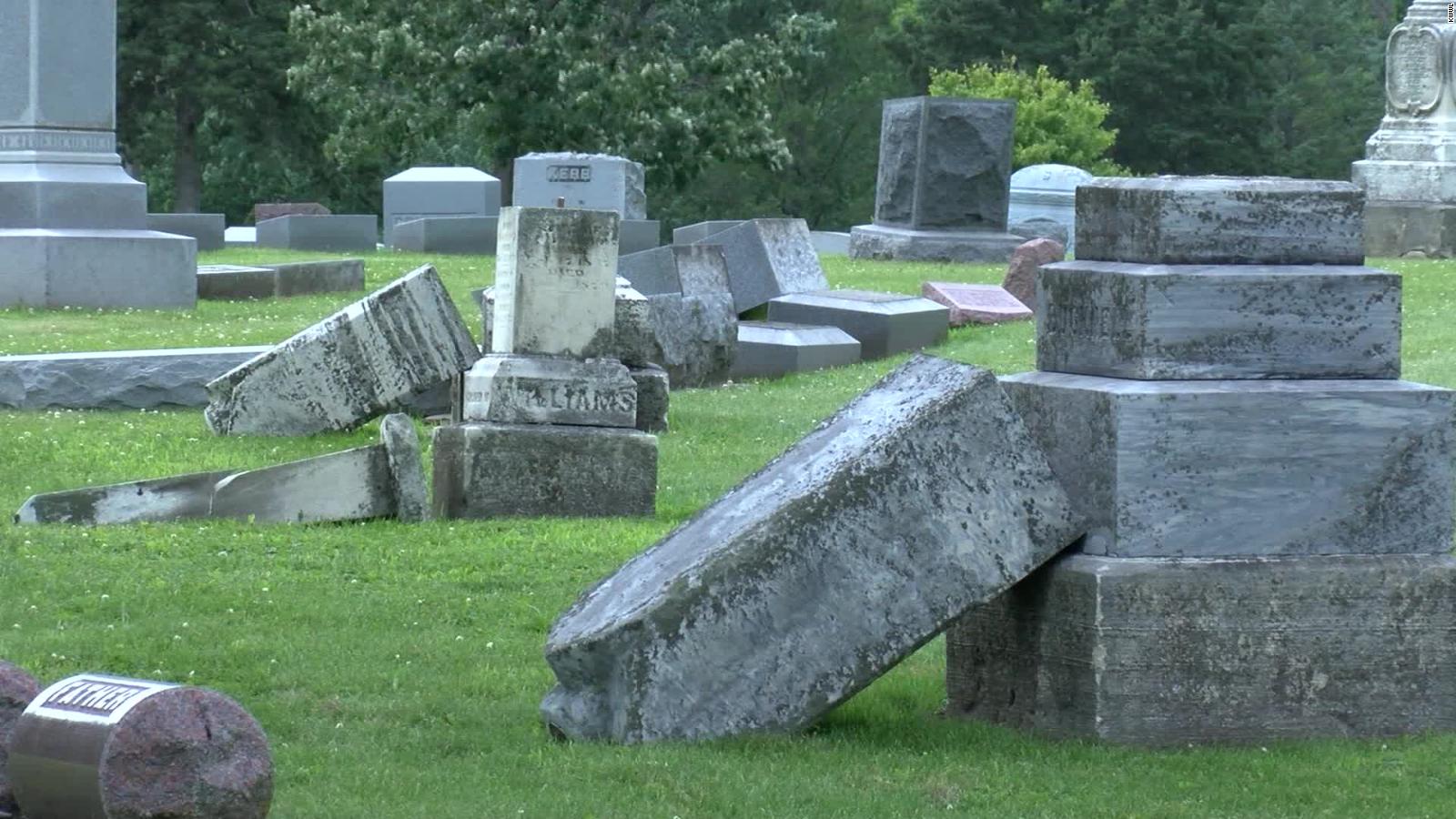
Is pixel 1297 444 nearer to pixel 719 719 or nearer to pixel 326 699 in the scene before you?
pixel 719 719

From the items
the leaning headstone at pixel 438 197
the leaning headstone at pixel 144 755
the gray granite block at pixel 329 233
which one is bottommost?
the leaning headstone at pixel 144 755

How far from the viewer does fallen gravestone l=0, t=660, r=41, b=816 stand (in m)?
4.64

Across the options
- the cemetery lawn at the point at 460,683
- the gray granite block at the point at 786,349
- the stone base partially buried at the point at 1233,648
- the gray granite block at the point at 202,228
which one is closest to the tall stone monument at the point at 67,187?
the gray granite block at the point at 786,349

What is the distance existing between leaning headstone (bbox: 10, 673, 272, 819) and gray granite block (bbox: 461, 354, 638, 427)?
206 inches

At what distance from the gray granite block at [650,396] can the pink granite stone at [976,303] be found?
6336 mm

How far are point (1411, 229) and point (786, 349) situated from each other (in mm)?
7767

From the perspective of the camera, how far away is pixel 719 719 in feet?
17.7

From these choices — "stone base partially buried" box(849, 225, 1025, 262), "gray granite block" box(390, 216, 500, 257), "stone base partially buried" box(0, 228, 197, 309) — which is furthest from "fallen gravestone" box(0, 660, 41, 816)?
"gray granite block" box(390, 216, 500, 257)

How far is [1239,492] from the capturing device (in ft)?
18.6

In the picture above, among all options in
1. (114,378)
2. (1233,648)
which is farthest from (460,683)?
(114,378)

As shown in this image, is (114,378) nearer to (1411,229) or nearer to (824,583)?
(824,583)

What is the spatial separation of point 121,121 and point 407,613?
42.4 m

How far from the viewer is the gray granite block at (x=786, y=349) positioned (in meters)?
15.6

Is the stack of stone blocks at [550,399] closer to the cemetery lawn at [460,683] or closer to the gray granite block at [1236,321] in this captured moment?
the cemetery lawn at [460,683]
